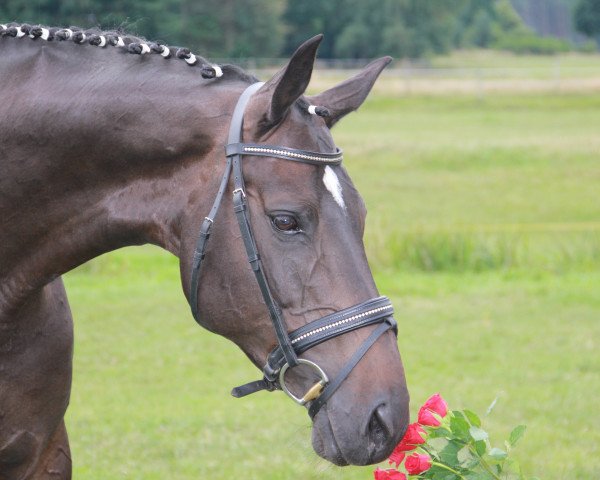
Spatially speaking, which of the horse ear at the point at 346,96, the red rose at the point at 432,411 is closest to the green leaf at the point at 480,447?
the red rose at the point at 432,411

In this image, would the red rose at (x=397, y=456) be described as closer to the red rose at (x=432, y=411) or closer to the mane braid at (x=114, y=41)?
the red rose at (x=432, y=411)

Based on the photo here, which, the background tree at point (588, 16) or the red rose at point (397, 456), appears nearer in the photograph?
the red rose at point (397, 456)

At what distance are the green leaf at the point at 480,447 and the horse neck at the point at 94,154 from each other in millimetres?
1010

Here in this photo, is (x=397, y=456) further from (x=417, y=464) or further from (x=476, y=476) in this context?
(x=476, y=476)

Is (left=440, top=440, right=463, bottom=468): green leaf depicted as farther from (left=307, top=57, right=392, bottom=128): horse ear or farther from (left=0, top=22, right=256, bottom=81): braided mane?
(left=0, top=22, right=256, bottom=81): braided mane

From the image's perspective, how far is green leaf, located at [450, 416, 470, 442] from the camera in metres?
2.84

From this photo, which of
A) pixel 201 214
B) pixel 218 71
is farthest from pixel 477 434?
pixel 218 71

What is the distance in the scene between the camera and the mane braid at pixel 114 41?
2934 mm

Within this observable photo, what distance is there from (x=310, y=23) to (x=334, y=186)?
46.2m

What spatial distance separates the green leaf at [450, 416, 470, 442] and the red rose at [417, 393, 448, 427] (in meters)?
0.04

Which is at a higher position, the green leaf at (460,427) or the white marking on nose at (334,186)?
the white marking on nose at (334,186)

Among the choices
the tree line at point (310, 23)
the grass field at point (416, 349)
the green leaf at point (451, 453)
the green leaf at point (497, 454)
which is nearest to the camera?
the green leaf at point (497, 454)

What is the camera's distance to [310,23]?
47.8 meters

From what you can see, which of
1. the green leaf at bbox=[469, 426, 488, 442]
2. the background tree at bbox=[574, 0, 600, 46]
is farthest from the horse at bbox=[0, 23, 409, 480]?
the background tree at bbox=[574, 0, 600, 46]
